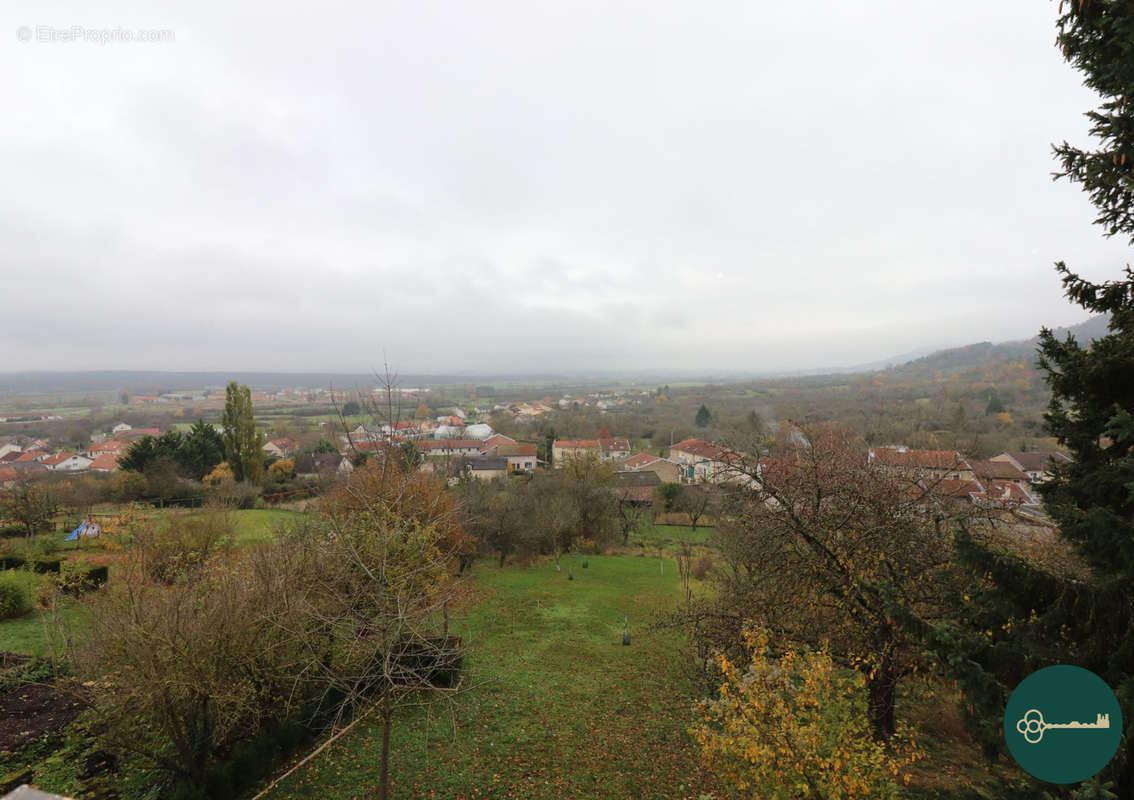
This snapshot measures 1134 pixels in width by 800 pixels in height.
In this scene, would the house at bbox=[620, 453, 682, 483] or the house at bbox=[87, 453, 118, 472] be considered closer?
the house at bbox=[87, 453, 118, 472]

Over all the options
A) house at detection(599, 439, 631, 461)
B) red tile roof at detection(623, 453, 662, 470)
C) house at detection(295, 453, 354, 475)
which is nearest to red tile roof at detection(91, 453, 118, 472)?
house at detection(295, 453, 354, 475)

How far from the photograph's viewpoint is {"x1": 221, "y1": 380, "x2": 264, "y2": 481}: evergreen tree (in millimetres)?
36500

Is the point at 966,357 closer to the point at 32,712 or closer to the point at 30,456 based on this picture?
the point at 32,712

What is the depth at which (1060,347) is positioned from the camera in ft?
17.3

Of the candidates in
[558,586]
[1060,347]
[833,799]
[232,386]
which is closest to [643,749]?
[833,799]

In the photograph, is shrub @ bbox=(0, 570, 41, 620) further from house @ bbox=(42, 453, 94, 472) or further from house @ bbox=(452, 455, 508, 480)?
house @ bbox=(42, 453, 94, 472)

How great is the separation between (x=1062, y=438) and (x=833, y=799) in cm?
455

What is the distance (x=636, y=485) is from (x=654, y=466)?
30.8 feet

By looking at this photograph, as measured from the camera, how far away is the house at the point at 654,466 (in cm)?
4669

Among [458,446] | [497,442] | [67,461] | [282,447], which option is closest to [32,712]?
[282,447]

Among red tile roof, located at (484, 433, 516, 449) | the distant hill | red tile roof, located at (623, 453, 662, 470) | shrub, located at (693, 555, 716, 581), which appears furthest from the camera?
the distant hill

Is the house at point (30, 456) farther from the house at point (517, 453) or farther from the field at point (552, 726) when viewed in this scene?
the field at point (552, 726)

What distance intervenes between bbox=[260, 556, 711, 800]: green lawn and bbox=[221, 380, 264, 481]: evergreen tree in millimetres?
27937

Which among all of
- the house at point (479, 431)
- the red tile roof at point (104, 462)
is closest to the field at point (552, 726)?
the red tile roof at point (104, 462)
